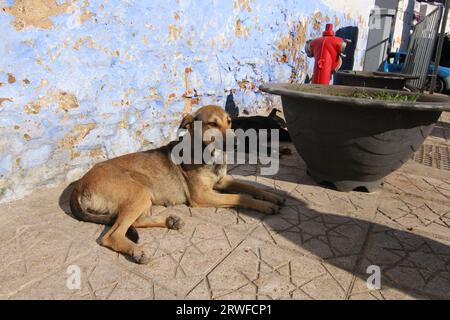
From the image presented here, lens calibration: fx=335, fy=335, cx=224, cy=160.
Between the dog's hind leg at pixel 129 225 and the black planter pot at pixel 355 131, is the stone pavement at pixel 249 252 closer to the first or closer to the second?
the dog's hind leg at pixel 129 225

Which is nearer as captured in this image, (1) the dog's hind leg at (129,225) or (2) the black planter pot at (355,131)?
(1) the dog's hind leg at (129,225)

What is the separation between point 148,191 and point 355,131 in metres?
2.14

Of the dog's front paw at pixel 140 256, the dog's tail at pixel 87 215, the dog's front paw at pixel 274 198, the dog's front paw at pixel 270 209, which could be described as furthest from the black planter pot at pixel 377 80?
the dog's front paw at pixel 140 256

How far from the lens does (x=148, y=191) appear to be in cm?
327

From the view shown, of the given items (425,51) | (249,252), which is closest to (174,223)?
(249,252)

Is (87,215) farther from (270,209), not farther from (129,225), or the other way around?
(270,209)

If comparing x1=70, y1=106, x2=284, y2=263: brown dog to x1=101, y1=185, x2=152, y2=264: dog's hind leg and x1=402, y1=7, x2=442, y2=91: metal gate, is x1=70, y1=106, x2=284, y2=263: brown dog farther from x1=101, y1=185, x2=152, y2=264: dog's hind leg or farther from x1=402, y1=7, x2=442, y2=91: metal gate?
x1=402, y1=7, x2=442, y2=91: metal gate

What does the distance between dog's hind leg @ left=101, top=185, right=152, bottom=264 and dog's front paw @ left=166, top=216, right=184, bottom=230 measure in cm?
25

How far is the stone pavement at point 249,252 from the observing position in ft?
Answer: 7.61

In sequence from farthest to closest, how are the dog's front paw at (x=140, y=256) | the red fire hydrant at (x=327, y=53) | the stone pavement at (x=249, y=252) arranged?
the red fire hydrant at (x=327, y=53), the dog's front paw at (x=140, y=256), the stone pavement at (x=249, y=252)

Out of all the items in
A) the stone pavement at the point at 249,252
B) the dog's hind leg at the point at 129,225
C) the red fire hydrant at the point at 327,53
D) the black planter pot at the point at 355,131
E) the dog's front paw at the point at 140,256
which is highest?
the red fire hydrant at the point at 327,53

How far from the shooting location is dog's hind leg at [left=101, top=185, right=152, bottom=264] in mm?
2609

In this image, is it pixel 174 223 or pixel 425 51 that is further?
pixel 425 51
